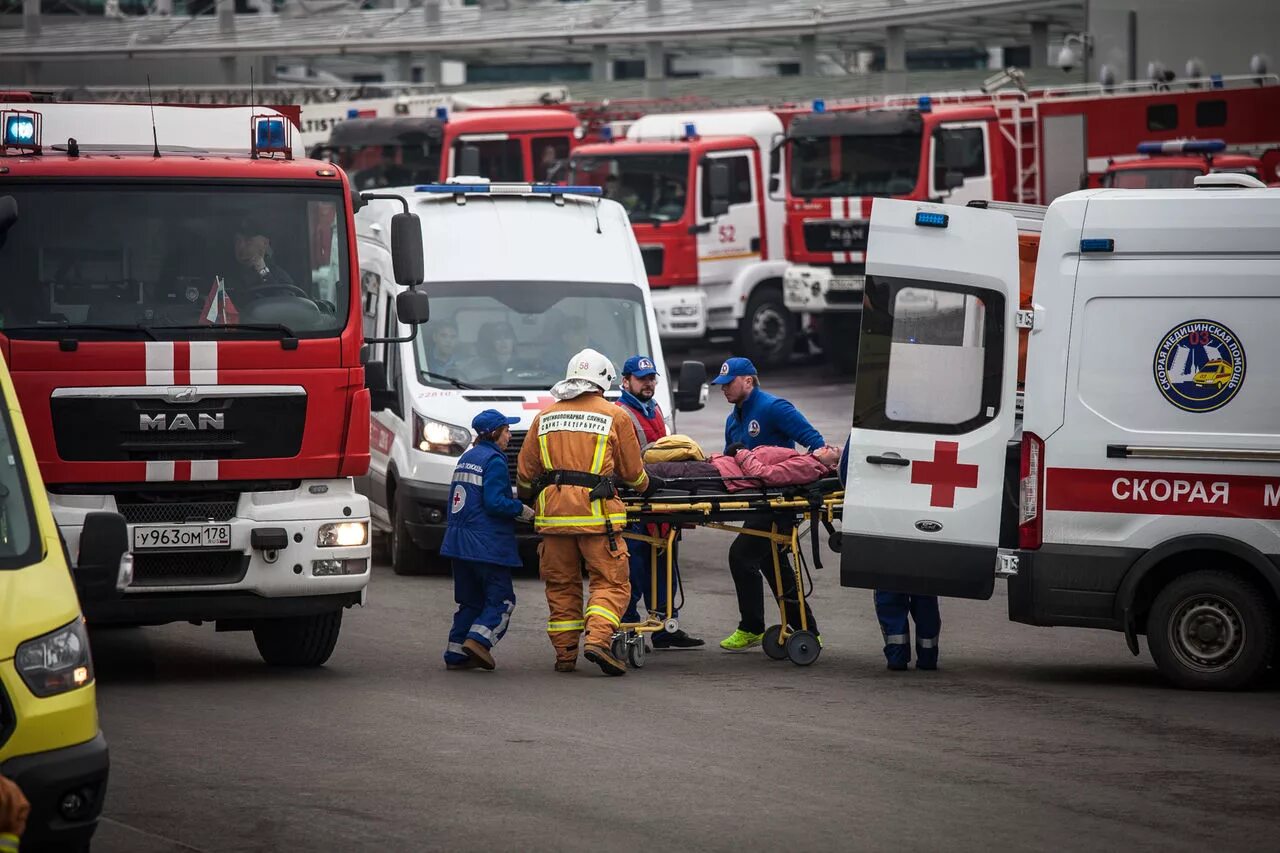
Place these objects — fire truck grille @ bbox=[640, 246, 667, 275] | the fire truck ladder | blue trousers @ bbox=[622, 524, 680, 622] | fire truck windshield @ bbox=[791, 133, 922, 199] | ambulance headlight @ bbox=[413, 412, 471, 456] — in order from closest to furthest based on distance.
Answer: blue trousers @ bbox=[622, 524, 680, 622] < ambulance headlight @ bbox=[413, 412, 471, 456] < fire truck grille @ bbox=[640, 246, 667, 275] < fire truck windshield @ bbox=[791, 133, 922, 199] < the fire truck ladder

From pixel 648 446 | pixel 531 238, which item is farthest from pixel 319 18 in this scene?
pixel 648 446

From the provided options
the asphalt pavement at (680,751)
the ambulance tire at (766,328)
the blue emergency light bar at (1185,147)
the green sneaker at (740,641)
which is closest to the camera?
Result: the asphalt pavement at (680,751)

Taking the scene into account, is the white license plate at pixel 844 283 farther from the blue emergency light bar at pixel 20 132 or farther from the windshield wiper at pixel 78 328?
the windshield wiper at pixel 78 328

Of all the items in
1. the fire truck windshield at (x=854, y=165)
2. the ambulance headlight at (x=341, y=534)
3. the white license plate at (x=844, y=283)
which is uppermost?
the fire truck windshield at (x=854, y=165)

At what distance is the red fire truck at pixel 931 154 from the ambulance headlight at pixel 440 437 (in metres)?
13.0

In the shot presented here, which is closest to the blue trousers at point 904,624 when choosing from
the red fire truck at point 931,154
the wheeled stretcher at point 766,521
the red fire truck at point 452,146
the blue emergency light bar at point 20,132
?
the wheeled stretcher at point 766,521

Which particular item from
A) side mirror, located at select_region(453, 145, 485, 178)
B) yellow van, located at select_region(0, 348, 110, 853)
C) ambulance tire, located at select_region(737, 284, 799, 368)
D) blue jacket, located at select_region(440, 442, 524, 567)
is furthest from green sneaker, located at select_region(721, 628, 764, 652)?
side mirror, located at select_region(453, 145, 485, 178)

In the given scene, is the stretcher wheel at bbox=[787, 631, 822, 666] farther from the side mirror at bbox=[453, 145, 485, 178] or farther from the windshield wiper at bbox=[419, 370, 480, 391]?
the side mirror at bbox=[453, 145, 485, 178]

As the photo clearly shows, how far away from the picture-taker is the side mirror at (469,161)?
28.2 metres

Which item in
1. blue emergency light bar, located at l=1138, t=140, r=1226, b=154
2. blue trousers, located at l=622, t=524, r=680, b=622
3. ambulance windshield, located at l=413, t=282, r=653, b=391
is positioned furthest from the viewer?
blue emergency light bar, located at l=1138, t=140, r=1226, b=154

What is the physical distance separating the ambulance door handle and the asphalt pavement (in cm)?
119

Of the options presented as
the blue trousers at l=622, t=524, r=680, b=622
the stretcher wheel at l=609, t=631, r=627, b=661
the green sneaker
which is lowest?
the green sneaker

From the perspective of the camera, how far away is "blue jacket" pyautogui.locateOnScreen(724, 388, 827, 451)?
11.5m

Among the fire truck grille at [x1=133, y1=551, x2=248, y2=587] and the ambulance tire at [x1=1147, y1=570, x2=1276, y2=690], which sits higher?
the fire truck grille at [x1=133, y1=551, x2=248, y2=587]
